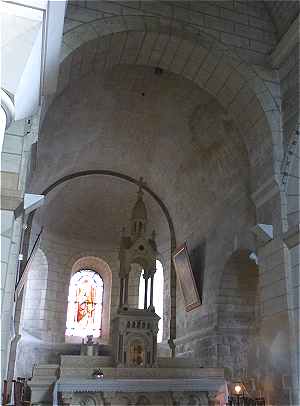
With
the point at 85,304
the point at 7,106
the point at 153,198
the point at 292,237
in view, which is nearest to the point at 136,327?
the point at 292,237

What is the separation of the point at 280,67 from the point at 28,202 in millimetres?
4964

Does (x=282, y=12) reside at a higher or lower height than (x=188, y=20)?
higher

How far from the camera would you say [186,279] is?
36.4 ft

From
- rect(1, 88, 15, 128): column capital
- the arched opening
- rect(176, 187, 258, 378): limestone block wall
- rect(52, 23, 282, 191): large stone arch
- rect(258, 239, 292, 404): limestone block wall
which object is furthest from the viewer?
the arched opening

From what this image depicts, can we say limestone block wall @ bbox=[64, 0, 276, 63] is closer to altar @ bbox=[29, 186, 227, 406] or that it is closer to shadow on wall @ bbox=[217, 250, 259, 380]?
shadow on wall @ bbox=[217, 250, 259, 380]

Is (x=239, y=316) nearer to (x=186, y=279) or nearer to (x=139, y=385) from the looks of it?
(x=186, y=279)

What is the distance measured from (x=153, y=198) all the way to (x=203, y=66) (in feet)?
21.7

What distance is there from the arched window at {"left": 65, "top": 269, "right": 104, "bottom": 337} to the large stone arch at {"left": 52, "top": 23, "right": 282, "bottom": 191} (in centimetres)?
876

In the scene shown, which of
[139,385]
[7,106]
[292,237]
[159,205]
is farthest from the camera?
[159,205]

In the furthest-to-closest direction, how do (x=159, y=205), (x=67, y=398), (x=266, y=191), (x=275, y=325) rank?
(x=159, y=205) < (x=67, y=398) < (x=266, y=191) < (x=275, y=325)

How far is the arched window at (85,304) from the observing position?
14284mm

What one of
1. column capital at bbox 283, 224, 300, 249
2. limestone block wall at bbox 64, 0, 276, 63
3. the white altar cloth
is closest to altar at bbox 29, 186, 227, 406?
the white altar cloth

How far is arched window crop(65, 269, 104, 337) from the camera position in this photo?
1428 centimetres

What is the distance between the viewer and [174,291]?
512 inches
